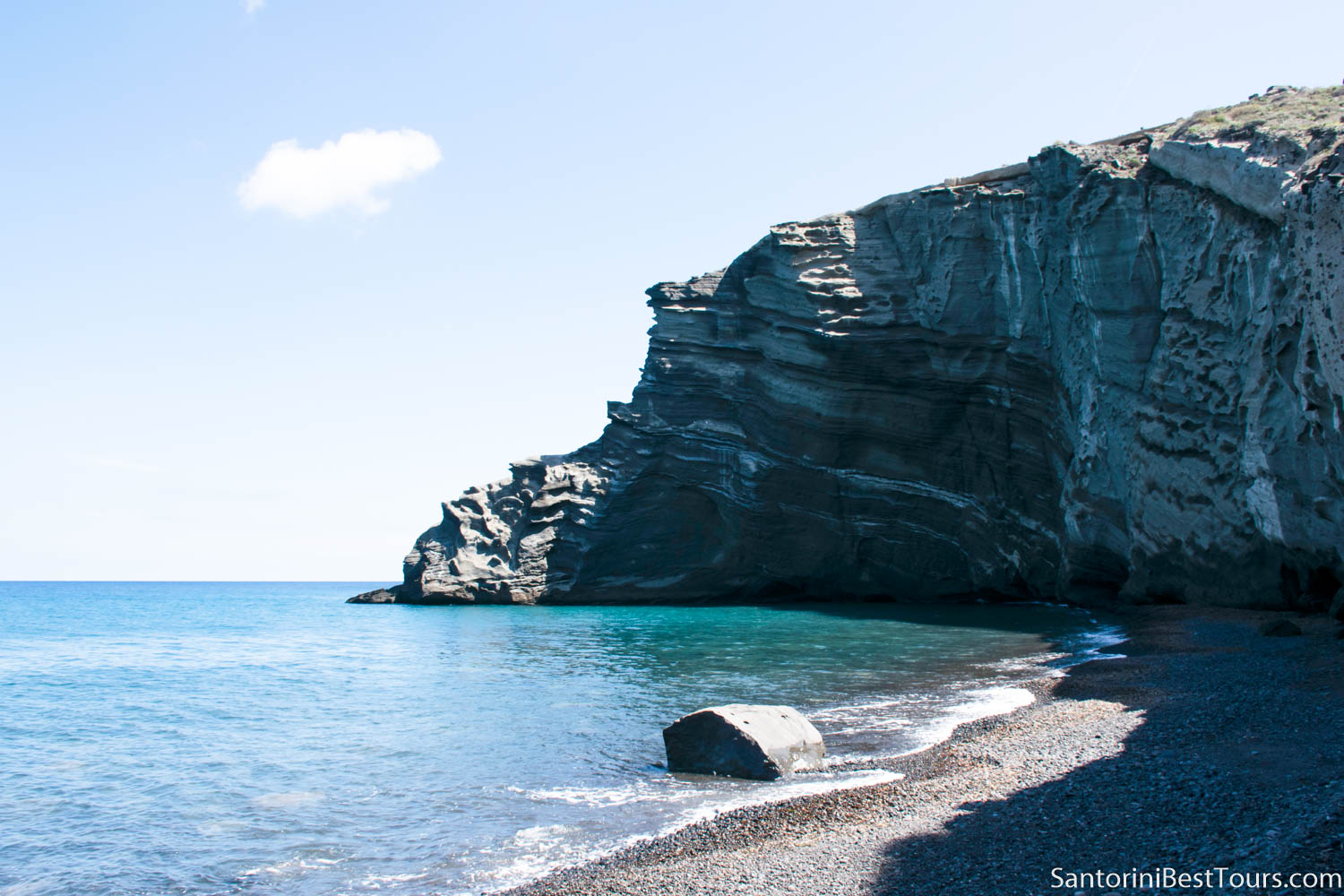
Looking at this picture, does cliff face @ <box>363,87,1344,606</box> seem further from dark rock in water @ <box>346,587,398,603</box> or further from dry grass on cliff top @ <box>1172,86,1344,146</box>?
dark rock in water @ <box>346,587,398,603</box>

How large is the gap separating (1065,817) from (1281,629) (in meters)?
16.9

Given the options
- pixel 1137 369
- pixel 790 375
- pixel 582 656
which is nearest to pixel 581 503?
pixel 790 375

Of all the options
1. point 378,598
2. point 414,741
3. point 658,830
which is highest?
point 658,830

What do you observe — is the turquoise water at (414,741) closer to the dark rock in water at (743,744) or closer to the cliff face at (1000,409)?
the dark rock in water at (743,744)

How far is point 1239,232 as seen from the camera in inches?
1052

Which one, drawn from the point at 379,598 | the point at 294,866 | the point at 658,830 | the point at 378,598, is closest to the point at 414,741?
the point at 294,866

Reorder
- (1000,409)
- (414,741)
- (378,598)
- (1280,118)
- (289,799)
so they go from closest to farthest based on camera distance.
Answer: (289,799) → (414,741) → (1280,118) → (1000,409) → (378,598)

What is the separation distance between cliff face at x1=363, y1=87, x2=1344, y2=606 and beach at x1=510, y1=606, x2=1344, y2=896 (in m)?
10.1

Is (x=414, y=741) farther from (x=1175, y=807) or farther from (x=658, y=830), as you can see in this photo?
(x=1175, y=807)

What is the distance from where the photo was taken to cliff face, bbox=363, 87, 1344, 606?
24.4 m

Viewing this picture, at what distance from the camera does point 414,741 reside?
55.8 feet

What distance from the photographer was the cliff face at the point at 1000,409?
24.4 m

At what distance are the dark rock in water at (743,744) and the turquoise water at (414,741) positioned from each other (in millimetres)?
420

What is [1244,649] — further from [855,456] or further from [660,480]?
[660,480]
